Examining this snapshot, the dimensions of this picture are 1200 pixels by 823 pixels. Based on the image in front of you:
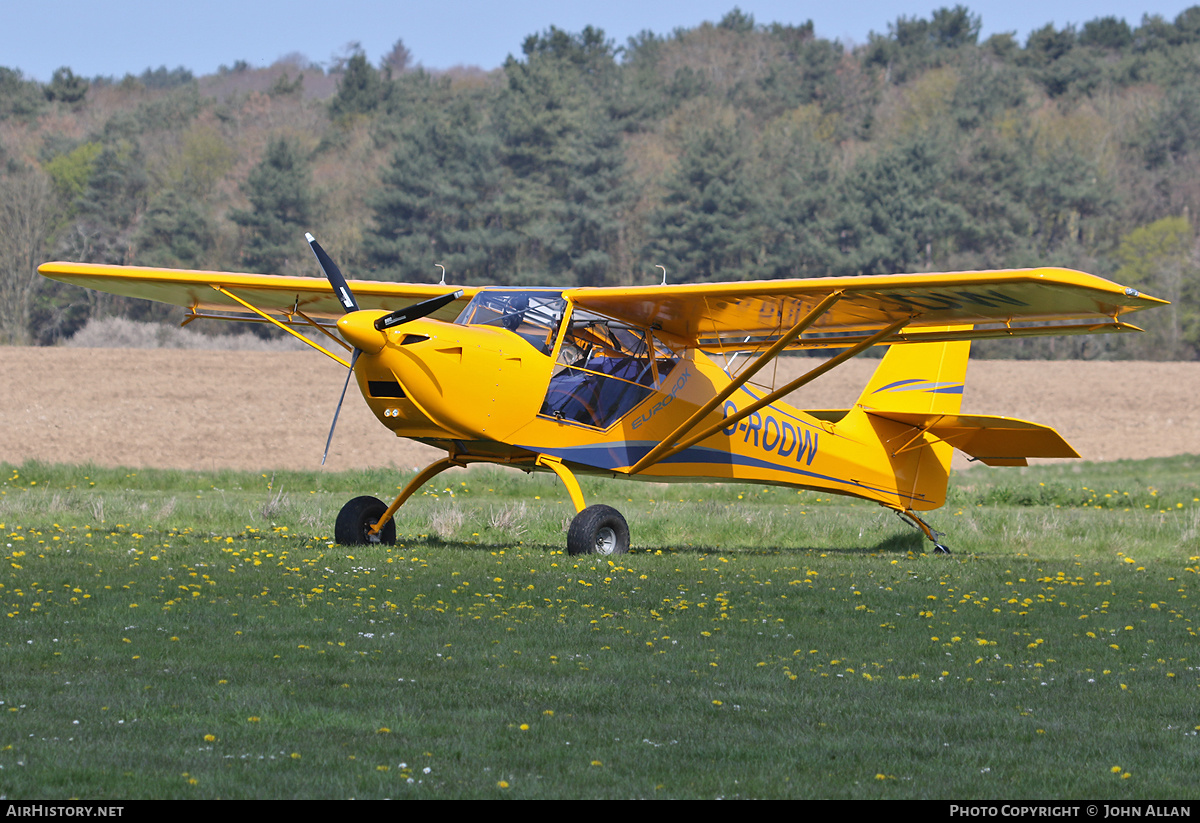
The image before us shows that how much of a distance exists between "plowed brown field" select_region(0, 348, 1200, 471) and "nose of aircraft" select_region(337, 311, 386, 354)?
18.0m

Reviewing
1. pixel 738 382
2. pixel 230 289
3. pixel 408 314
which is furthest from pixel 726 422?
pixel 230 289

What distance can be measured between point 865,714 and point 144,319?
217 feet

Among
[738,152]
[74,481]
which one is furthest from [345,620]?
[738,152]

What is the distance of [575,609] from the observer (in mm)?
9922

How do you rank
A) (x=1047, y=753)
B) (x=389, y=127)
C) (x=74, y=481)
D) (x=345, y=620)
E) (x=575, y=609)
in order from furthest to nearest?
(x=389, y=127) < (x=74, y=481) < (x=575, y=609) < (x=345, y=620) < (x=1047, y=753)

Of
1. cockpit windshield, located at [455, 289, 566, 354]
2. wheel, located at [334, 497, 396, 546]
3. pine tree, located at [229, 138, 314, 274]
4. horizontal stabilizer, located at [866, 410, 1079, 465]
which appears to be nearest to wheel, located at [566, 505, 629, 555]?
cockpit windshield, located at [455, 289, 566, 354]

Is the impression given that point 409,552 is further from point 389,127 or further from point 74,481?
point 389,127

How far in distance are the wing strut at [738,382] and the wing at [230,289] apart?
111 inches

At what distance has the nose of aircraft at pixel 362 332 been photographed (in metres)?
11.6

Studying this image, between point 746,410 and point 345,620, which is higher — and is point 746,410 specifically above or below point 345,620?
above

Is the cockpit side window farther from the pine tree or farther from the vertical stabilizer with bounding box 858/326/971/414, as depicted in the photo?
the pine tree

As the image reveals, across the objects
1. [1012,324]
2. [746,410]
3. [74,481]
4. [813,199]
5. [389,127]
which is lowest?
[74,481]

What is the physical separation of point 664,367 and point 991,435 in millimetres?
4632

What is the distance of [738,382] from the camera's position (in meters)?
13.8
